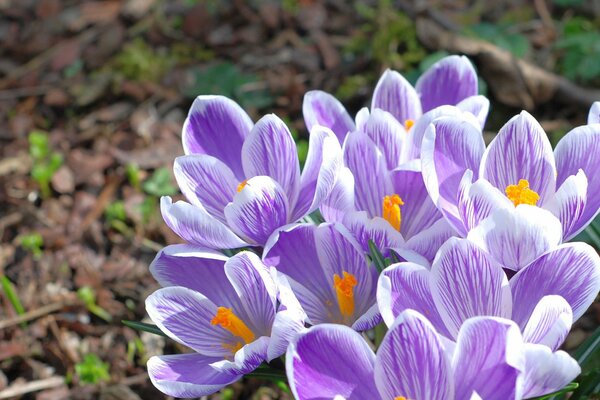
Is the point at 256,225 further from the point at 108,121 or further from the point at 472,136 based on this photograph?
the point at 108,121

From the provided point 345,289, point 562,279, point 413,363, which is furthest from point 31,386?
point 562,279

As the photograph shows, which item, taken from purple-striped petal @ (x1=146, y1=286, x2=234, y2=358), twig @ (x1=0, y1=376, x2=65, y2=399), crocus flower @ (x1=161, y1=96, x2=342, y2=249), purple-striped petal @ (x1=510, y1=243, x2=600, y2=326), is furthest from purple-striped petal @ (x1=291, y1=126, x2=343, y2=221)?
twig @ (x1=0, y1=376, x2=65, y2=399)

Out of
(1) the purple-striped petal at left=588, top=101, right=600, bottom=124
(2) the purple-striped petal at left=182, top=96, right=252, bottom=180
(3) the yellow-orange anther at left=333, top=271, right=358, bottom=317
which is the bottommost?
(3) the yellow-orange anther at left=333, top=271, right=358, bottom=317

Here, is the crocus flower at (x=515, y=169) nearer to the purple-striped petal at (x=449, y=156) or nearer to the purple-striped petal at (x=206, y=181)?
the purple-striped petal at (x=449, y=156)

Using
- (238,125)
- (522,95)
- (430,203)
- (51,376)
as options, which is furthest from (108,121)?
(430,203)

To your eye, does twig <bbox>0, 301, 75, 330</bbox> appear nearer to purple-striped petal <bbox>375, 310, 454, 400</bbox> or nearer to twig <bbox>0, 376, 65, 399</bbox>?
twig <bbox>0, 376, 65, 399</bbox>

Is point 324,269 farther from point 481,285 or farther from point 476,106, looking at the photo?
point 476,106
